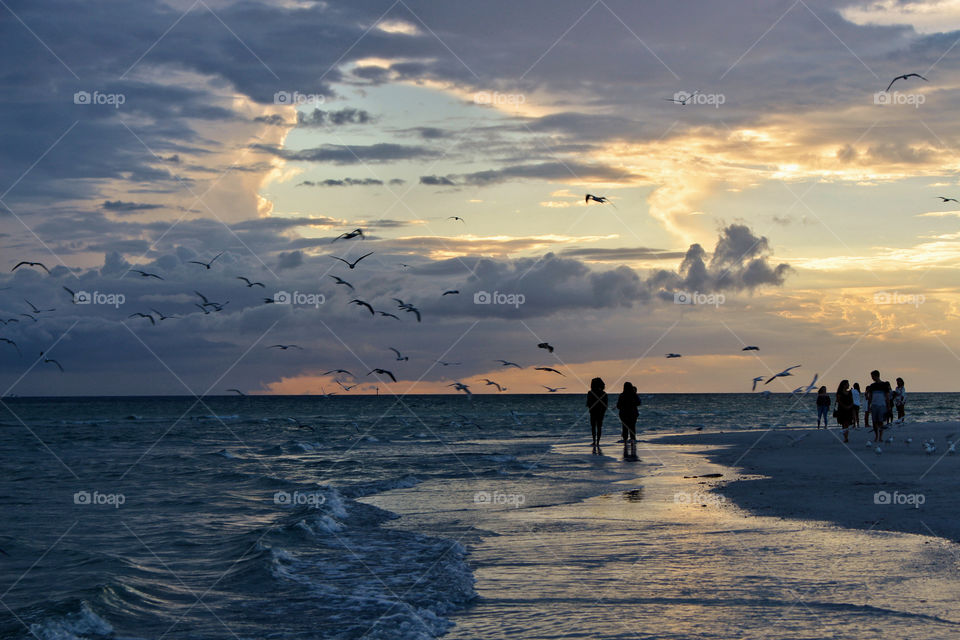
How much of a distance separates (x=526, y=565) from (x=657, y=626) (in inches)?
122

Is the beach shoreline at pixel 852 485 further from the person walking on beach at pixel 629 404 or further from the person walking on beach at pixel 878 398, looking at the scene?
the person walking on beach at pixel 629 404

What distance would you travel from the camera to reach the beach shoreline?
12.2 meters

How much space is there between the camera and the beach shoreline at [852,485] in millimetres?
12211

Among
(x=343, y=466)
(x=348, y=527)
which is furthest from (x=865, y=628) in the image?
(x=343, y=466)

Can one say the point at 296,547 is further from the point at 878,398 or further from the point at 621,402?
the point at 878,398

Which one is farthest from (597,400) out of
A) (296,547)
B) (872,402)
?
(296,547)

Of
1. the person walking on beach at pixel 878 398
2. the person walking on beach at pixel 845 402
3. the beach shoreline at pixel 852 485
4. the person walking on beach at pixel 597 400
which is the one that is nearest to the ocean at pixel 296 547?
the person walking on beach at pixel 597 400

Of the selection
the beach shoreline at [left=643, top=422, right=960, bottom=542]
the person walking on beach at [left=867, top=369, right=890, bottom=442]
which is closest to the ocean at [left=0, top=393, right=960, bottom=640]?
the beach shoreline at [left=643, top=422, right=960, bottom=542]

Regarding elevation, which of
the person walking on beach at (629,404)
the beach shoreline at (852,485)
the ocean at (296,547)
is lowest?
the ocean at (296,547)

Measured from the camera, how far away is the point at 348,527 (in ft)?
50.0

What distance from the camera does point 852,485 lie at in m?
16.0

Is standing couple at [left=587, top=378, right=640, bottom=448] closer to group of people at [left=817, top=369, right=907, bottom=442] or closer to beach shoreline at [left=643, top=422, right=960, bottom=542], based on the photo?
beach shoreline at [left=643, top=422, right=960, bottom=542]

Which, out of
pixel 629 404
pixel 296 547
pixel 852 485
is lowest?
pixel 296 547

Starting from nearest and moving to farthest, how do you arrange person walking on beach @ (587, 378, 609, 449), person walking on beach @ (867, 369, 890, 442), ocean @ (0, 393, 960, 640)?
ocean @ (0, 393, 960, 640) < person walking on beach @ (867, 369, 890, 442) < person walking on beach @ (587, 378, 609, 449)
